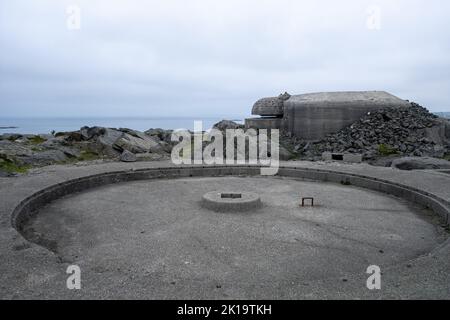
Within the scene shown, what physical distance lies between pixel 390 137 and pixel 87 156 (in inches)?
451

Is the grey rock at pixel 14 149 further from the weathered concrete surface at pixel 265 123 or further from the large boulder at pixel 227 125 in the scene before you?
the weathered concrete surface at pixel 265 123

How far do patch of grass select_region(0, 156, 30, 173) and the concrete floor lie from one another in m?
3.04

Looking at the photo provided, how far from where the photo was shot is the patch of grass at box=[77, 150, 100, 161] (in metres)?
12.0

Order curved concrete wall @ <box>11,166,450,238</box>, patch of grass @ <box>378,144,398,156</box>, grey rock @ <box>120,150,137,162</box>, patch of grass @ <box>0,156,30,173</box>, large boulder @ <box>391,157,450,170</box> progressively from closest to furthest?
curved concrete wall @ <box>11,166,450,238</box>
patch of grass @ <box>0,156,30,173</box>
large boulder @ <box>391,157,450,170</box>
grey rock @ <box>120,150,137,162</box>
patch of grass @ <box>378,144,398,156</box>

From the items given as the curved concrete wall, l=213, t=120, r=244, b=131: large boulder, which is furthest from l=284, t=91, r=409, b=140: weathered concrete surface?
the curved concrete wall

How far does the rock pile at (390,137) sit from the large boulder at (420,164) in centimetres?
192

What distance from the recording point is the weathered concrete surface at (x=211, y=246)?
121 inches

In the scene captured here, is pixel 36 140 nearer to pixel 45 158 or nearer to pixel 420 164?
pixel 45 158

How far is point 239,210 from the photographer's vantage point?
657 cm

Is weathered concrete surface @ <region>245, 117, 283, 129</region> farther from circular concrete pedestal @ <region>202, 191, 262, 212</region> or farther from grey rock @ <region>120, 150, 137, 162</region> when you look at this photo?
circular concrete pedestal @ <region>202, 191, 262, 212</region>

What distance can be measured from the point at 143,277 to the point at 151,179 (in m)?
6.54
